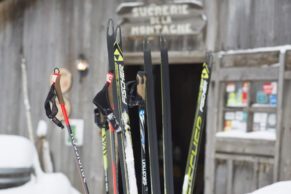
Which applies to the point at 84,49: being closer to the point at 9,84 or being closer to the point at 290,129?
the point at 9,84

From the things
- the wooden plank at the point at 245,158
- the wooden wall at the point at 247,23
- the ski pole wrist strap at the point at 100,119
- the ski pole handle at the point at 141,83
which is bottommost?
the wooden plank at the point at 245,158

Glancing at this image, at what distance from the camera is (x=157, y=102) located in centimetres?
1080

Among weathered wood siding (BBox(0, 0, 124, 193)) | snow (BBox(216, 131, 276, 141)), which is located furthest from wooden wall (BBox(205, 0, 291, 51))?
weathered wood siding (BBox(0, 0, 124, 193))

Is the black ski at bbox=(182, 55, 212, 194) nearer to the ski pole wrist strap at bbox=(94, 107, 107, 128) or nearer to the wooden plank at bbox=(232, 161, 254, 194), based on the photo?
the ski pole wrist strap at bbox=(94, 107, 107, 128)

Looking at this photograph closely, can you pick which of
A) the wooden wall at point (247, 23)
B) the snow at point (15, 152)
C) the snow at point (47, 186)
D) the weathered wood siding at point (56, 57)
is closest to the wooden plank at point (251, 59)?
the wooden wall at point (247, 23)

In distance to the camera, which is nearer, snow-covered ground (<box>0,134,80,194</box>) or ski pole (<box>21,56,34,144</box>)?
snow-covered ground (<box>0,134,80,194</box>)

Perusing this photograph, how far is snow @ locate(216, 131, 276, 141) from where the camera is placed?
594 centimetres

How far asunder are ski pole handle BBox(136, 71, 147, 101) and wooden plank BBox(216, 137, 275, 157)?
226 cm

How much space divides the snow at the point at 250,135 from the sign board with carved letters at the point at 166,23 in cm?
124

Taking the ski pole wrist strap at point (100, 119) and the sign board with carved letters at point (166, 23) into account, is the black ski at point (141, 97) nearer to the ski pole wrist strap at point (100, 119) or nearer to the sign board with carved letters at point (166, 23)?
the ski pole wrist strap at point (100, 119)

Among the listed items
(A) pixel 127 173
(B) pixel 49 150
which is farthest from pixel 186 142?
(A) pixel 127 173

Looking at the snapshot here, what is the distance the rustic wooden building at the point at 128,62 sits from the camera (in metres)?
5.96

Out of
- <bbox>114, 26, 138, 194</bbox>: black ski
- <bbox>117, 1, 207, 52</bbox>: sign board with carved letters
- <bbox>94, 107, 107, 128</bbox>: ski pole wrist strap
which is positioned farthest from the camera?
<bbox>117, 1, 207, 52</bbox>: sign board with carved letters

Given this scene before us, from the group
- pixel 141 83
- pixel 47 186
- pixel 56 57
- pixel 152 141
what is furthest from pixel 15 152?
pixel 141 83
